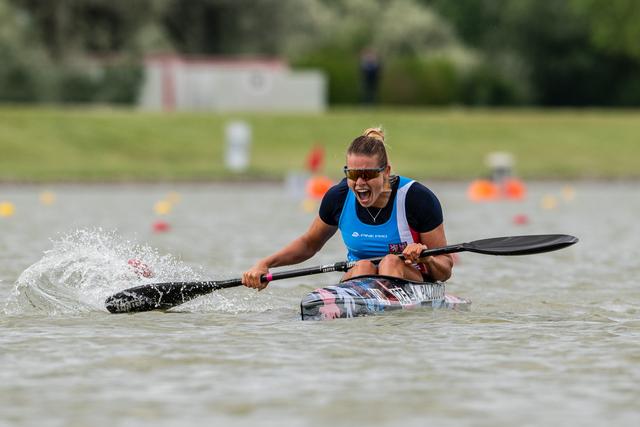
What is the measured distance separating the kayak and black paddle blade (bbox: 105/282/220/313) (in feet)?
3.67

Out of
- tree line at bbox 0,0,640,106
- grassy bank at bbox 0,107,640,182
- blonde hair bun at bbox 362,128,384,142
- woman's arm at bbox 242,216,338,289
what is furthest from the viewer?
tree line at bbox 0,0,640,106

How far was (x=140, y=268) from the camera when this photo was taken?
41.1 feet

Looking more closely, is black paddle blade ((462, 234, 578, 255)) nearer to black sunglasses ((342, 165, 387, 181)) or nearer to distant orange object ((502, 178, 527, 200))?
black sunglasses ((342, 165, 387, 181))

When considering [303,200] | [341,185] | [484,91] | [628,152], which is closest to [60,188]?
[303,200]

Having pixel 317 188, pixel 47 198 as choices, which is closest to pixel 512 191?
pixel 317 188

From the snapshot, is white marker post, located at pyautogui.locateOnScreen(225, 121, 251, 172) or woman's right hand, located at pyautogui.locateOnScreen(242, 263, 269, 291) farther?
white marker post, located at pyautogui.locateOnScreen(225, 121, 251, 172)

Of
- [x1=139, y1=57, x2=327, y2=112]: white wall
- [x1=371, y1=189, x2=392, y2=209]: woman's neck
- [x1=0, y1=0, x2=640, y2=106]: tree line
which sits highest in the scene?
[x1=0, y1=0, x2=640, y2=106]: tree line

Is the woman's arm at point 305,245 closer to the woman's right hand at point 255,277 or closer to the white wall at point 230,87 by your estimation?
the woman's right hand at point 255,277

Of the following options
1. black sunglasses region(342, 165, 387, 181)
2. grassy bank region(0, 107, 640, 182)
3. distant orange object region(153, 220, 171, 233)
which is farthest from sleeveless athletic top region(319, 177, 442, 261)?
grassy bank region(0, 107, 640, 182)

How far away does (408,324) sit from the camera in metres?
11.0

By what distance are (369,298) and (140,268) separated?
7.31 ft

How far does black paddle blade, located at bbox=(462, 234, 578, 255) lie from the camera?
38.6ft

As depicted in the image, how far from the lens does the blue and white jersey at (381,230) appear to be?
11.6 metres

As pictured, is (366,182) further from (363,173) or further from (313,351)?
(313,351)
